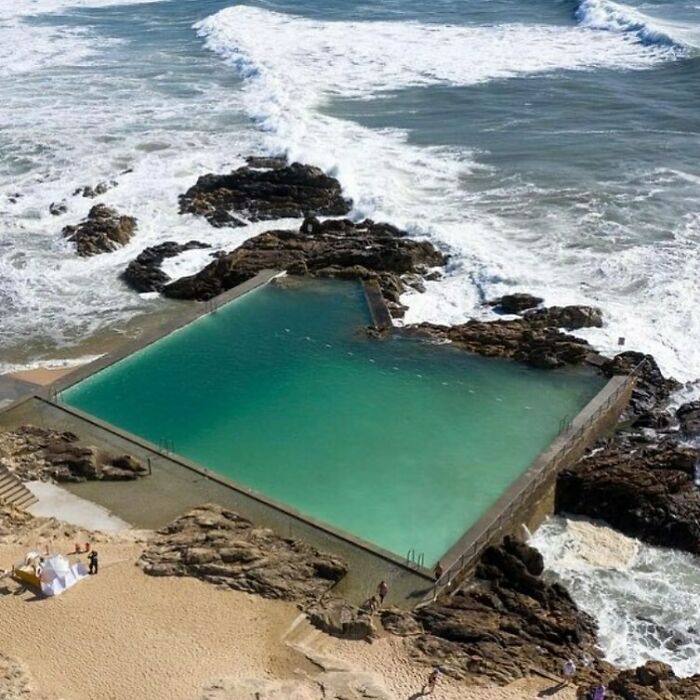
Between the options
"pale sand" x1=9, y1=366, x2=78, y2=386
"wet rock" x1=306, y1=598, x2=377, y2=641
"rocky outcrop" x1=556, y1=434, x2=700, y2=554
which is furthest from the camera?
"pale sand" x1=9, y1=366, x2=78, y2=386

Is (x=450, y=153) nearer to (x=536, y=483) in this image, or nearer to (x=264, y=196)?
(x=264, y=196)

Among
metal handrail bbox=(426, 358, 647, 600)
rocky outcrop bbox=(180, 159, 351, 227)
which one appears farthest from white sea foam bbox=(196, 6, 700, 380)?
metal handrail bbox=(426, 358, 647, 600)

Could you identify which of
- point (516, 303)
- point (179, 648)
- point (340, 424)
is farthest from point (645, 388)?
point (179, 648)

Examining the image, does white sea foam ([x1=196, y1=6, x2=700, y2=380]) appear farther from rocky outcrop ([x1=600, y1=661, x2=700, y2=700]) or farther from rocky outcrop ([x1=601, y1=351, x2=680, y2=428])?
rocky outcrop ([x1=600, y1=661, x2=700, y2=700])

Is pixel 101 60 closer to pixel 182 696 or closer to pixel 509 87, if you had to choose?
pixel 509 87

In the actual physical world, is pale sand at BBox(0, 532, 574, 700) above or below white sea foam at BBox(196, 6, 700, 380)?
below

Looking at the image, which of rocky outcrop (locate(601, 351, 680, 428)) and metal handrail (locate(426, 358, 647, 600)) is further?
rocky outcrop (locate(601, 351, 680, 428))

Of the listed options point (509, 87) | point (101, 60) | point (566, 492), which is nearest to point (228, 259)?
point (566, 492)
